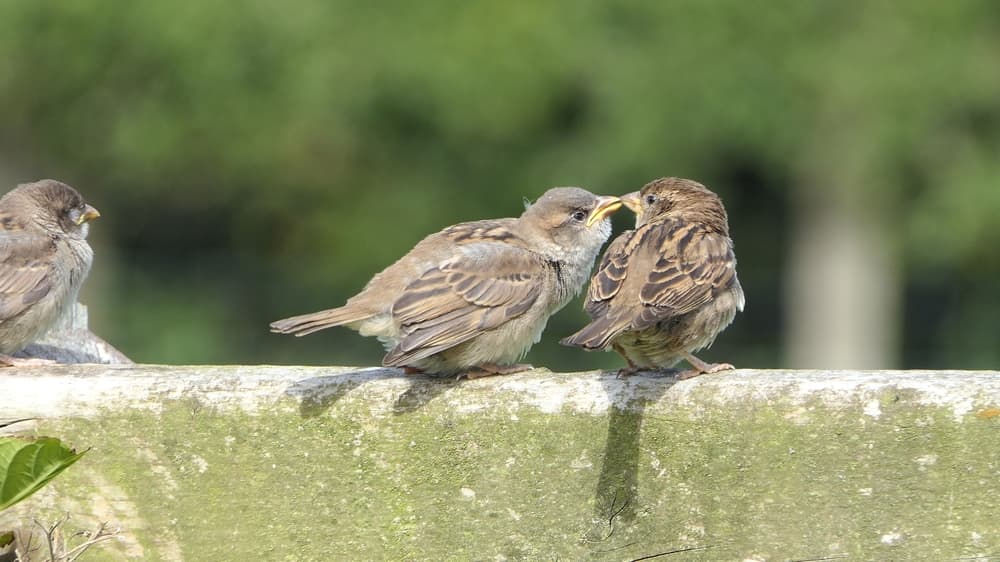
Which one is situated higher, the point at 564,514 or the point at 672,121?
the point at 564,514

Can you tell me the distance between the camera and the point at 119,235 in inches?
751

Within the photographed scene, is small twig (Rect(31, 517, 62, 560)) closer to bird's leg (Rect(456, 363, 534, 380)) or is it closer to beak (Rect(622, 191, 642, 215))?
bird's leg (Rect(456, 363, 534, 380))

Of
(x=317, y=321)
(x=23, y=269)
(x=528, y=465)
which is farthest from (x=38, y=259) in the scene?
(x=528, y=465)

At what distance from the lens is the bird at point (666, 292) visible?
3.77 meters

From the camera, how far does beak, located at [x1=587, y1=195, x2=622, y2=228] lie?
15.2 feet

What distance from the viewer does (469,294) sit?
4.05 m

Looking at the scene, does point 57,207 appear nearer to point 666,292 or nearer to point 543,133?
point 666,292

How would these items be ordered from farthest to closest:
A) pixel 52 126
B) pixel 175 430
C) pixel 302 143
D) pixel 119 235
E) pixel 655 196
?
pixel 119 235, pixel 302 143, pixel 52 126, pixel 655 196, pixel 175 430

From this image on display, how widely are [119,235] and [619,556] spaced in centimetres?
1723

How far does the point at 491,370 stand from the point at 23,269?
216 cm

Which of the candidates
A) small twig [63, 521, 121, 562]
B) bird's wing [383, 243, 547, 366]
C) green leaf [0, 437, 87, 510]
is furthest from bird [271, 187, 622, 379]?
green leaf [0, 437, 87, 510]

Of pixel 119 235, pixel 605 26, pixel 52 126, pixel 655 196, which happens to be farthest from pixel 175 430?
pixel 119 235

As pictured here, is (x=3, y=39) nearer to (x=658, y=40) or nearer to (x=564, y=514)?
(x=658, y=40)

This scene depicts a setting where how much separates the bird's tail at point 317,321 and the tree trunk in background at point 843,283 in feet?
35.9
